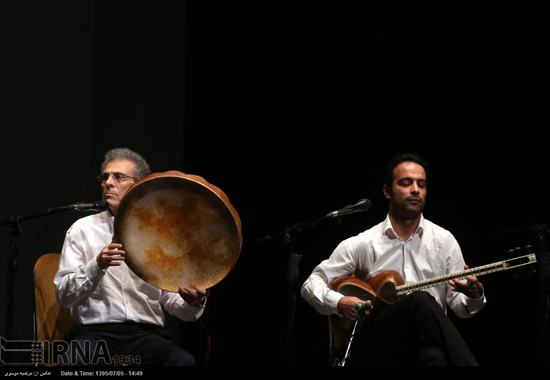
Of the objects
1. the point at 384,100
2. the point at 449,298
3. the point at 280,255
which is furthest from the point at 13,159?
the point at 449,298

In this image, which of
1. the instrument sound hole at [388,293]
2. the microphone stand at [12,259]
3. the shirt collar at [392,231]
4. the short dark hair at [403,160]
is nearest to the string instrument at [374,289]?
the instrument sound hole at [388,293]

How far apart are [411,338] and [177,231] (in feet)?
3.52

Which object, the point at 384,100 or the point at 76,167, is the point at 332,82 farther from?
the point at 76,167

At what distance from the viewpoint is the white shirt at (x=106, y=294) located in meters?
2.57

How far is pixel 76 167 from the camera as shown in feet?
13.3

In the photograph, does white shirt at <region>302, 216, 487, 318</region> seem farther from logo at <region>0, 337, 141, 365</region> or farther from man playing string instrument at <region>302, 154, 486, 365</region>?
logo at <region>0, 337, 141, 365</region>

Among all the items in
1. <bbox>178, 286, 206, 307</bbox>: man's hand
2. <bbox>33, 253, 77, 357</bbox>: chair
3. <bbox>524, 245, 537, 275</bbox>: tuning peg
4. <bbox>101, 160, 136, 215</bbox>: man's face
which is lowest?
<bbox>33, 253, 77, 357</bbox>: chair

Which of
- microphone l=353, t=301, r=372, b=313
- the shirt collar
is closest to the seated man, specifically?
microphone l=353, t=301, r=372, b=313

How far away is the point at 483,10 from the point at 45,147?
2898 millimetres

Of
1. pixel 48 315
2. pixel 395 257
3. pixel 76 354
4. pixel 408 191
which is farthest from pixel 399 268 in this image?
pixel 48 315

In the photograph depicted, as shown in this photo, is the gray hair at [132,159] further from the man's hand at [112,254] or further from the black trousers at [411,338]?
the black trousers at [411,338]

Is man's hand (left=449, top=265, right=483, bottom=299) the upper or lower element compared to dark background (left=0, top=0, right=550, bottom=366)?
lower

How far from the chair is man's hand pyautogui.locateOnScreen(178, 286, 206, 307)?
73 cm

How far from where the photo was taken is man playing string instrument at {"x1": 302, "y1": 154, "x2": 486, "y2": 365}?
244 cm
